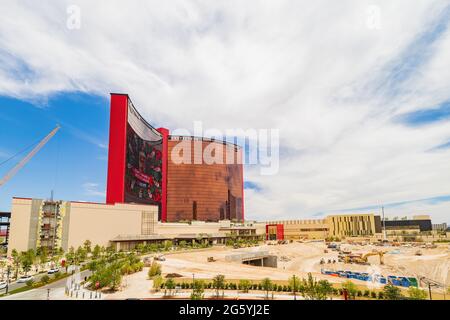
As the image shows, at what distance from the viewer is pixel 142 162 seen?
10650 cm

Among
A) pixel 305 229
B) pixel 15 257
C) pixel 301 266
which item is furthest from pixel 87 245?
pixel 305 229

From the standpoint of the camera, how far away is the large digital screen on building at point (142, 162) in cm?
9275

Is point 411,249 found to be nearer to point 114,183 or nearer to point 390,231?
point 390,231

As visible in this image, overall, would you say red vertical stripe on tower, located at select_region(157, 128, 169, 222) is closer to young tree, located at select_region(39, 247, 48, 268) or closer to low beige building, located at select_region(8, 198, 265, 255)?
low beige building, located at select_region(8, 198, 265, 255)

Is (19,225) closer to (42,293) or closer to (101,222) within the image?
(101,222)

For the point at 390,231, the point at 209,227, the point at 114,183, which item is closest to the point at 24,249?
the point at 114,183

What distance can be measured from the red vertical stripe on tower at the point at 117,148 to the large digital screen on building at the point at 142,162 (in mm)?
2910

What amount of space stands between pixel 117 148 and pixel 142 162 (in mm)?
20771

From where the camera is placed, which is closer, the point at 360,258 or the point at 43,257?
the point at 43,257

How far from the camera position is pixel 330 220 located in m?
137

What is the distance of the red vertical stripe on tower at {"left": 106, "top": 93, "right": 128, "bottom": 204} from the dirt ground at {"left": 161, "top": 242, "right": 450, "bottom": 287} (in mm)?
28604

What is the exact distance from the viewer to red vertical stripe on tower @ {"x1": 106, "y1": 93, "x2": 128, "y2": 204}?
85.4 metres

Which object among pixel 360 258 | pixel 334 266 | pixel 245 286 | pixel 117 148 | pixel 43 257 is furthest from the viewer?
pixel 117 148

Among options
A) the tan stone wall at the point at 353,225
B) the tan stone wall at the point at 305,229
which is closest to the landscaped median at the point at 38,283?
the tan stone wall at the point at 305,229
